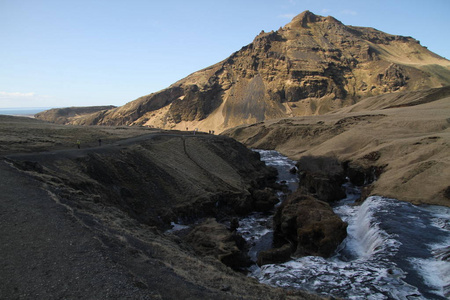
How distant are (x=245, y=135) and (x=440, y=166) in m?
62.7

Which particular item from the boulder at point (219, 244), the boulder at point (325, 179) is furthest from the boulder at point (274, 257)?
the boulder at point (325, 179)

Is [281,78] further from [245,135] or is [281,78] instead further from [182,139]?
[182,139]

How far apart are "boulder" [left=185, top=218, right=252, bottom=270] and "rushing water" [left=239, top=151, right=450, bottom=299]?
1.11m

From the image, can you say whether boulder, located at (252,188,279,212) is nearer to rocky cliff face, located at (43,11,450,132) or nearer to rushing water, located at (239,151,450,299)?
rushing water, located at (239,151,450,299)

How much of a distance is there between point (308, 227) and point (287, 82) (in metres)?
119

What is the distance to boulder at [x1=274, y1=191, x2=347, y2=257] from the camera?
19.9m

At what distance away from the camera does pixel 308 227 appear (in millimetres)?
21047

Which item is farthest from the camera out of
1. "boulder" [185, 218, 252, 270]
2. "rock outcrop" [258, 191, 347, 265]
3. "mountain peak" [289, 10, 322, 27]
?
"mountain peak" [289, 10, 322, 27]

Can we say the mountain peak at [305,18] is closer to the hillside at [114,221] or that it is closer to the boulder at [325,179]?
the boulder at [325,179]

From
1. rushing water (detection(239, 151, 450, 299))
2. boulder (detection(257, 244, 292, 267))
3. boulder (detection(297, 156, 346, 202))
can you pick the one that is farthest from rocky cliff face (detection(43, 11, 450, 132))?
boulder (detection(257, 244, 292, 267))

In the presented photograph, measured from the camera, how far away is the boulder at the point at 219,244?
19.4m

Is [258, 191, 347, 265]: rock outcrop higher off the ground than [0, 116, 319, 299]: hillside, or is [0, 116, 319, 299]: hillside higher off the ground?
[0, 116, 319, 299]: hillside

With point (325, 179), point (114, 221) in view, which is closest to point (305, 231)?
point (114, 221)

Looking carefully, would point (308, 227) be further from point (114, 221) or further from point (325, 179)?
point (325, 179)
